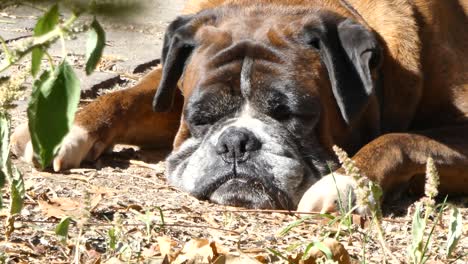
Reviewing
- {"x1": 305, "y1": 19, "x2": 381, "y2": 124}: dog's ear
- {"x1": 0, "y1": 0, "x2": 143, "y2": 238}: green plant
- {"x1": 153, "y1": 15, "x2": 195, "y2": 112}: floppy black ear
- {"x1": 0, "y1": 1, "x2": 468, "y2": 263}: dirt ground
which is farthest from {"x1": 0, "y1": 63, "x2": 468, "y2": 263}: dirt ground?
{"x1": 0, "y1": 0, "x2": 143, "y2": 238}: green plant

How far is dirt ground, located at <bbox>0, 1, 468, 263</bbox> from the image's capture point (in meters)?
2.46

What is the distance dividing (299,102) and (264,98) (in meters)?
0.13

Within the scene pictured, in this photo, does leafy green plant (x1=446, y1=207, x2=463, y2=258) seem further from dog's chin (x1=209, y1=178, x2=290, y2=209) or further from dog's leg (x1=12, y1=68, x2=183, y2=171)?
dog's leg (x1=12, y1=68, x2=183, y2=171)

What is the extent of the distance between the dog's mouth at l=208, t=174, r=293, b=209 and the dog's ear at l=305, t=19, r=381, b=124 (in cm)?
46

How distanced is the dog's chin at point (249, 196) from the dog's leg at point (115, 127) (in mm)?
695

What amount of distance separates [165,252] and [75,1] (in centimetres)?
149

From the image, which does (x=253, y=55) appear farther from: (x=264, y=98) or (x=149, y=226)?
(x=149, y=226)

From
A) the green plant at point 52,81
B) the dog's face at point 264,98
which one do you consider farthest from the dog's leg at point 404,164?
the green plant at point 52,81

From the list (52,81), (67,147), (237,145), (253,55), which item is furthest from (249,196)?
(52,81)

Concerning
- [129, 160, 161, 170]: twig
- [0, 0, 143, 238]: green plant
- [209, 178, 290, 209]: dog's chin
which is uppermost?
[0, 0, 143, 238]: green plant

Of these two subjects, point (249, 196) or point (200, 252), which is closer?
point (200, 252)

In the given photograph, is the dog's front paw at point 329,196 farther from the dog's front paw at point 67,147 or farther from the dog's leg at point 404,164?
the dog's front paw at point 67,147

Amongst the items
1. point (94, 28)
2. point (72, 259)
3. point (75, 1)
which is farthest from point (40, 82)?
point (72, 259)

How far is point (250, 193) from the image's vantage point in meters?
3.30
